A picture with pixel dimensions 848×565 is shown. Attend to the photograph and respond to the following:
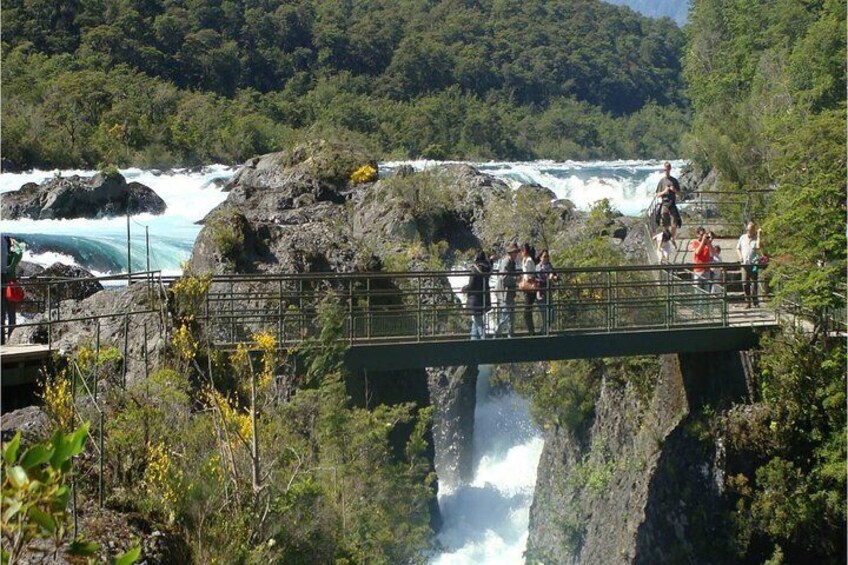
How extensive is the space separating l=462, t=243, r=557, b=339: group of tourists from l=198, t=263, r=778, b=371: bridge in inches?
2.2

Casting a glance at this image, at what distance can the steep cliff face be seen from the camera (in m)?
16.5

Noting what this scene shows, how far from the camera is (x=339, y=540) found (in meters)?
11.9

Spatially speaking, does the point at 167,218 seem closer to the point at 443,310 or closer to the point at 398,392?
the point at 398,392

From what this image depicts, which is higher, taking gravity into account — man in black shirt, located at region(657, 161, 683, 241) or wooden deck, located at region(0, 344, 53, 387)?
man in black shirt, located at region(657, 161, 683, 241)

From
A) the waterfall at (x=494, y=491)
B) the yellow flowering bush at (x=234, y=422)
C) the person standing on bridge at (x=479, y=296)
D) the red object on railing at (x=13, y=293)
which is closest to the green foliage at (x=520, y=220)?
the waterfall at (x=494, y=491)

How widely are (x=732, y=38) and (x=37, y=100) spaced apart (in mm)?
34345

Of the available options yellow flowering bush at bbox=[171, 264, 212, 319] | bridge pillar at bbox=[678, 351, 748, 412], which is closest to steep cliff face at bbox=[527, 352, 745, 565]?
bridge pillar at bbox=[678, 351, 748, 412]

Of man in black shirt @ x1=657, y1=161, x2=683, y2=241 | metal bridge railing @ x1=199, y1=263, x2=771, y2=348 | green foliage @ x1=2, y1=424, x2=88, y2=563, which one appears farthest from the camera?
man in black shirt @ x1=657, y1=161, x2=683, y2=241

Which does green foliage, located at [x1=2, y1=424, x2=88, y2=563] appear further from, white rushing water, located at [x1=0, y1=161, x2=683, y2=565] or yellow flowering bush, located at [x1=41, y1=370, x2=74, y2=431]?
white rushing water, located at [x1=0, y1=161, x2=683, y2=565]

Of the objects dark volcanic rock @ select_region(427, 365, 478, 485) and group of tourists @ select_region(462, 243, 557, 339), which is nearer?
group of tourists @ select_region(462, 243, 557, 339)

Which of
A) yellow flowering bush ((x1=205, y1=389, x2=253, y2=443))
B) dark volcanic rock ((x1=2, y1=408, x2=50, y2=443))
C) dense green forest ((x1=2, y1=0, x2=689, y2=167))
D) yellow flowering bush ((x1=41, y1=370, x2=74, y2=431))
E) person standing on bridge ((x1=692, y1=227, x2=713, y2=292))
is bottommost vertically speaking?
yellow flowering bush ((x1=205, y1=389, x2=253, y2=443))

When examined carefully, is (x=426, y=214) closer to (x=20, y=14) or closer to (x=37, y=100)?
(x=37, y=100)

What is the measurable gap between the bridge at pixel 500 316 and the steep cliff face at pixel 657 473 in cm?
72

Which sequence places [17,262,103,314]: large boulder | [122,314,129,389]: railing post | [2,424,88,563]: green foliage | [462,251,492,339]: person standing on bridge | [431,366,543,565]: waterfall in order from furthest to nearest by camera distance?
[431,366,543,565]: waterfall
[17,262,103,314]: large boulder
[462,251,492,339]: person standing on bridge
[122,314,129,389]: railing post
[2,424,88,563]: green foliage
